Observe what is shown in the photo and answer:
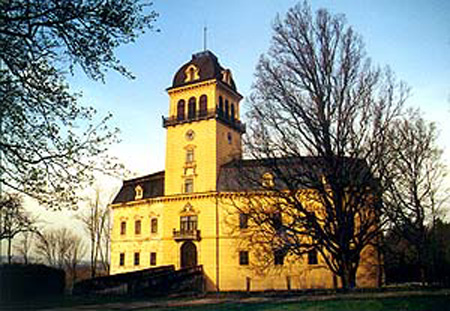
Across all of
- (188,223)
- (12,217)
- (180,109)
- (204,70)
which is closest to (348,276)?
(12,217)

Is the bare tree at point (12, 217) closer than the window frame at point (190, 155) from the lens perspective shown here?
Yes

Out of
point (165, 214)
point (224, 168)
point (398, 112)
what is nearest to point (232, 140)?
point (224, 168)

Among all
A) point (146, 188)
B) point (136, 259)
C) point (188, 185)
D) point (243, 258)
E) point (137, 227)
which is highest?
point (146, 188)

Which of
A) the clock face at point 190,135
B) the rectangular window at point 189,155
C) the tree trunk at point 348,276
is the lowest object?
the tree trunk at point 348,276

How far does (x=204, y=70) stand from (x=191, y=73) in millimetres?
1530

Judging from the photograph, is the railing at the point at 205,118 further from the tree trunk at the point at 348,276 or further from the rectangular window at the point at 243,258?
the tree trunk at the point at 348,276

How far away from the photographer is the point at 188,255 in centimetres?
3944

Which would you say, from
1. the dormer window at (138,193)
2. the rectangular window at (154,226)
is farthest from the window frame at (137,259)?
the dormer window at (138,193)

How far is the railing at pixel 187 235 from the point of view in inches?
1527

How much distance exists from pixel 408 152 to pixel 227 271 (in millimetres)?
19394

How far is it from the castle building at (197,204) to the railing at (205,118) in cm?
10

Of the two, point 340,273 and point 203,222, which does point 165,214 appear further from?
point 340,273

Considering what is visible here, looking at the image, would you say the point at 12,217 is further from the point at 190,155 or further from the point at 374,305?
the point at 190,155

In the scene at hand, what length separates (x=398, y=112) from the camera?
17984 millimetres
